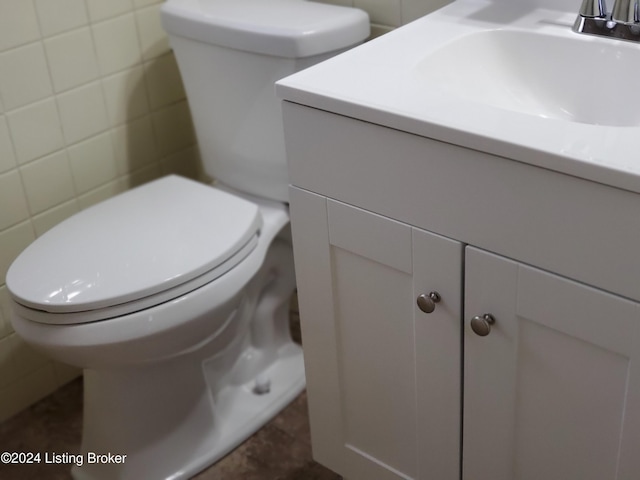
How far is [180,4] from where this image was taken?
162 cm

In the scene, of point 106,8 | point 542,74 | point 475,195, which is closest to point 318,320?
point 475,195

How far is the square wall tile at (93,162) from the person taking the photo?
1.79m

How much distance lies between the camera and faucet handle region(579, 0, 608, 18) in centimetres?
117

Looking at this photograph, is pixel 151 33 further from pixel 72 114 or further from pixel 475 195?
pixel 475 195

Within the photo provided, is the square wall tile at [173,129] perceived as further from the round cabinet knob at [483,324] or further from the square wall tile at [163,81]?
the round cabinet knob at [483,324]

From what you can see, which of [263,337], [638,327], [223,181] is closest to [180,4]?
[223,181]

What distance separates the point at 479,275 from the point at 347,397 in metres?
0.38

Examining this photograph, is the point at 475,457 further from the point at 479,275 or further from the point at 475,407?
the point at 479,275

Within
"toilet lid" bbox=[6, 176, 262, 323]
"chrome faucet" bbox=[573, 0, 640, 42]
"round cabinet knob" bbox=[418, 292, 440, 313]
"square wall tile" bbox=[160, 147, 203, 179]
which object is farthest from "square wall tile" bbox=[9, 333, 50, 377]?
"chrome faucet" bbox=[573, 0, 640, 42]

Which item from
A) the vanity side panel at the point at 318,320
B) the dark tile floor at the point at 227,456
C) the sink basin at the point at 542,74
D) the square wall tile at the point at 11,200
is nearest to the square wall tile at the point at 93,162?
the square wall tile at the point at 11,200

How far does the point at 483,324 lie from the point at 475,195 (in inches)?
6.5

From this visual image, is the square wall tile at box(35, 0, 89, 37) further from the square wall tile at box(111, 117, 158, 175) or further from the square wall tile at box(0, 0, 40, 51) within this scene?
the square wall tile at box(111, 117, 158, 175)

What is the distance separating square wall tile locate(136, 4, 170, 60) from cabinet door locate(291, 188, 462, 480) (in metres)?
0.81

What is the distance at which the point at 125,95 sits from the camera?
184 cm
